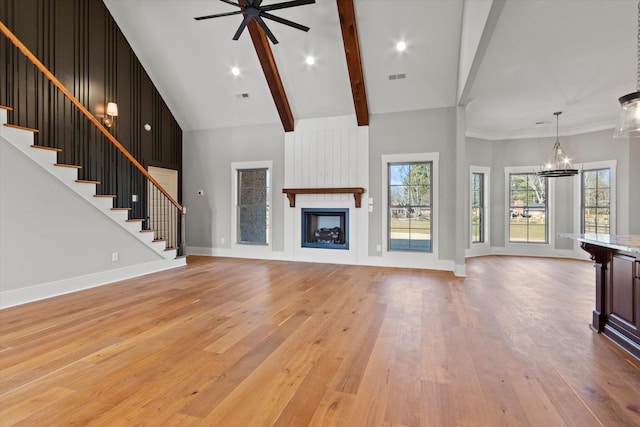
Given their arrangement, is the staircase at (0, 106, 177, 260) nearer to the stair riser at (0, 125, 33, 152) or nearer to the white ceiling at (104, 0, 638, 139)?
the stair riser at (0, 125, 33, 152)

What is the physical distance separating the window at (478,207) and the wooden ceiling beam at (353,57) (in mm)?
3576

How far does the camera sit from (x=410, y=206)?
6027 millimetres

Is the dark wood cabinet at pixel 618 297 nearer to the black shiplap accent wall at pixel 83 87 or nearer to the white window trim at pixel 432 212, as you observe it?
the white window trim at pixel 432 212

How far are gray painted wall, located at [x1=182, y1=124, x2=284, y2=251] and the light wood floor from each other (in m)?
3.08

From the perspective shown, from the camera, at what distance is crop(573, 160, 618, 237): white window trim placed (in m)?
6.57

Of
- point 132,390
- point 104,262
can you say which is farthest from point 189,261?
point 132,390

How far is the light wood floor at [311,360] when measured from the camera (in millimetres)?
1621

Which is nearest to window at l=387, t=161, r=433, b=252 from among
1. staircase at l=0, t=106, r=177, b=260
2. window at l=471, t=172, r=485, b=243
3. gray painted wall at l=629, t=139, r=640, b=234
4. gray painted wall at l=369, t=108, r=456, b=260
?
gray painted wall at l=369, t=108, r=456, b=260

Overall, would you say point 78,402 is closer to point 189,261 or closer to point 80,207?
point 80,207

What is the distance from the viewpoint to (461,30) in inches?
178

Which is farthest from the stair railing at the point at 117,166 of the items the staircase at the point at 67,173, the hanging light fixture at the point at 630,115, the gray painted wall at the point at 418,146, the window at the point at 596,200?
the window at the point at 596,200

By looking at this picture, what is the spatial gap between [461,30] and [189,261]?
6.50 metres

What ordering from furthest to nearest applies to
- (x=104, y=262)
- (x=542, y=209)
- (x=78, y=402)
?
(x=542, y=209) < (x=104, y=262) < (x=78, y=402)

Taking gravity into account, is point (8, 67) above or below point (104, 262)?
above
